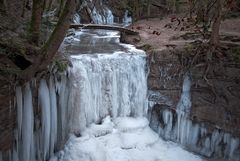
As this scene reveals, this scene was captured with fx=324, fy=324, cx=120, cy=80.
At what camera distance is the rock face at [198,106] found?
851cm

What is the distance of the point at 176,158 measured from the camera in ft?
27.5

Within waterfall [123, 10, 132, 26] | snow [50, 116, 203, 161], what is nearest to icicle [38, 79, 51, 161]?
snow [50, 116, 203, 161]

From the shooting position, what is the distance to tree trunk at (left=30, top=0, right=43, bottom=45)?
6.73 meters

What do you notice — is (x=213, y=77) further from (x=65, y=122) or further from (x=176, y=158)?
(x=65, y=122)

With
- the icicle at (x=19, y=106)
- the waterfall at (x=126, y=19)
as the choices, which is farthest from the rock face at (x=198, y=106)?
the waterfall at (x=126, y=19)

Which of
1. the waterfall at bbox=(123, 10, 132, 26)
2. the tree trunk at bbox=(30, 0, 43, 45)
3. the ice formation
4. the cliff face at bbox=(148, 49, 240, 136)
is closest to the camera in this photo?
the tree trunk at bbox=(30, 0, 43, 45)

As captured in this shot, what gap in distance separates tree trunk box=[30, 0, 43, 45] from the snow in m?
2.61

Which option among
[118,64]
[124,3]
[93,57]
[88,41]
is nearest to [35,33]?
[93,57]

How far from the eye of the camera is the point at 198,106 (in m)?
8.82

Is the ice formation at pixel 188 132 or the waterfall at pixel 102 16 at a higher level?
the waterfall at pixel 102 16

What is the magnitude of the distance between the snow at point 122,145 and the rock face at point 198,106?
1.33 ft

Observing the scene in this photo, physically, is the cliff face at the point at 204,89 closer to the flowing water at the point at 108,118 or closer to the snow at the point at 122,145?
the flowing water at the point at 108,118

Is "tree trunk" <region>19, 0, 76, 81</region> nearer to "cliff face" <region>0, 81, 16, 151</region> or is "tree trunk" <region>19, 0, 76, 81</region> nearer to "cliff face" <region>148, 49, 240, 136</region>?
"cliff face" <region>0, 81, 16, 151</region>

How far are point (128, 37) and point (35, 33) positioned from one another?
496cm
